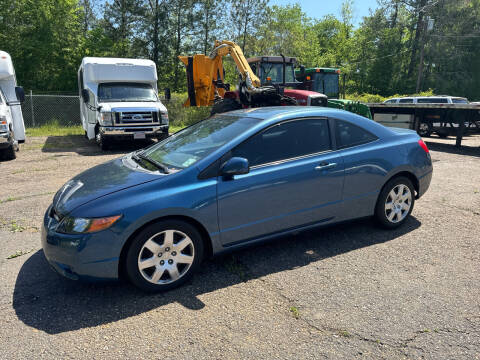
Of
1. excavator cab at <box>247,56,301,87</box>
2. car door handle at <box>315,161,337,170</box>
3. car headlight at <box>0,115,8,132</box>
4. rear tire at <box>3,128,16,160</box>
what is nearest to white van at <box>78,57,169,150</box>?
rear tire at <box>3,128,16,160</box>

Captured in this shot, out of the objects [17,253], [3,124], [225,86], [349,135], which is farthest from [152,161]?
[225,86]

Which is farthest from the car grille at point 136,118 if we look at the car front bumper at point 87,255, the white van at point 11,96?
the car front bumper at point 87,255

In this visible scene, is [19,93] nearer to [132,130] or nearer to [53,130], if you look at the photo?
[132,130]

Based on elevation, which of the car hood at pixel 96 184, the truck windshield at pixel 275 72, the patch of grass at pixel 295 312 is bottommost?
the patch of grass at pixel 295 312

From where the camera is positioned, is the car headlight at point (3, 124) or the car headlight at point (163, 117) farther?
the car headlight at point (163, 117)

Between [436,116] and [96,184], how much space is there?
1245 centimetres

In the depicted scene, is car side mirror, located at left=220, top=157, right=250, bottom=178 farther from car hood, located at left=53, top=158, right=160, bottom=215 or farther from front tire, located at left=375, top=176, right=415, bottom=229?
front tire, located at left=375, top=176, right=415, bottom=229

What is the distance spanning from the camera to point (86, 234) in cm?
287

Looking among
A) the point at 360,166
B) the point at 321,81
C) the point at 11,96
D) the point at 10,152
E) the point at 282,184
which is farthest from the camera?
the point at 321,81

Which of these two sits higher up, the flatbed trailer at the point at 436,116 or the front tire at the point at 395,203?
the flatbed trailer at the point at 436,116

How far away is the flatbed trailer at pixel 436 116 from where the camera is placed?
37.7 feet

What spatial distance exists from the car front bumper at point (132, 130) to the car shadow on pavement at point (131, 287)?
7405 mm

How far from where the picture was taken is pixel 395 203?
4.45 metres

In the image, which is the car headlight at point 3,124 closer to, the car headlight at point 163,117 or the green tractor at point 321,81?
the car headlight at point 163,117
